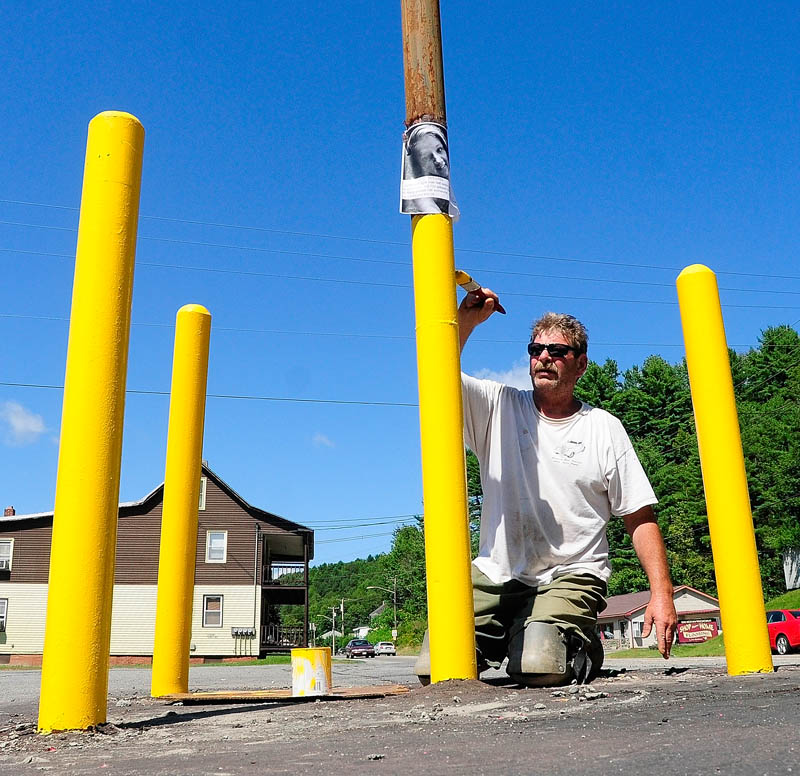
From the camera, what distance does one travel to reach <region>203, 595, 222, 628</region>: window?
3700 centimetres

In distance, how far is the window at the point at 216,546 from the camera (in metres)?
38.2

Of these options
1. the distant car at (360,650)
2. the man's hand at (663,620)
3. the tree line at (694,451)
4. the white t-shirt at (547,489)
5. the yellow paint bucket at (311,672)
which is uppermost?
the tree line at (694,451)

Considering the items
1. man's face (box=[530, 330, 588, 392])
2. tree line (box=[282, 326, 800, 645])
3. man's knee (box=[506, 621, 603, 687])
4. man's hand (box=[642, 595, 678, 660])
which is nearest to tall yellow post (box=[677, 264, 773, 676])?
man's hand (box=[642, 595, 678, 660])

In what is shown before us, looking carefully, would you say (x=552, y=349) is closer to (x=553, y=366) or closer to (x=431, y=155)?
(x=553, y=366)

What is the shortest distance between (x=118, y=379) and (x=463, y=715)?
6.83 ft

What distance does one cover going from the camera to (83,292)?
3.87m

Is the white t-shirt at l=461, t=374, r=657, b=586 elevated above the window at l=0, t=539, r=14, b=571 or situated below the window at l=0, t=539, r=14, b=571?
below

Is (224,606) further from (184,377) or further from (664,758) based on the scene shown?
(664,758)

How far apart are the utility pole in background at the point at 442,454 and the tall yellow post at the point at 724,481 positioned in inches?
63.0

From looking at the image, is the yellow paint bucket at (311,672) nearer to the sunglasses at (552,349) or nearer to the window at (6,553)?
the sunglasses at (552,349)

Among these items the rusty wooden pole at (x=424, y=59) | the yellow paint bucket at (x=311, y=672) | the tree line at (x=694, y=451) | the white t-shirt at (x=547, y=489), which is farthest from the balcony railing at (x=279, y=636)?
the rusty wooden pole at (x=424, y=59)

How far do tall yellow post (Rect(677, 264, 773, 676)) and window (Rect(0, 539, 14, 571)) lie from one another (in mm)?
38517

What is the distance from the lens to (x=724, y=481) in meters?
5.00

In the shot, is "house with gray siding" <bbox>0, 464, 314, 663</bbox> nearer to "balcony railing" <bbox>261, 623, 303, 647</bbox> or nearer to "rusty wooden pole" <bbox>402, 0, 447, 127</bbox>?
"balcony railing" <bbox>261, 623, 303, 647</bbox>
